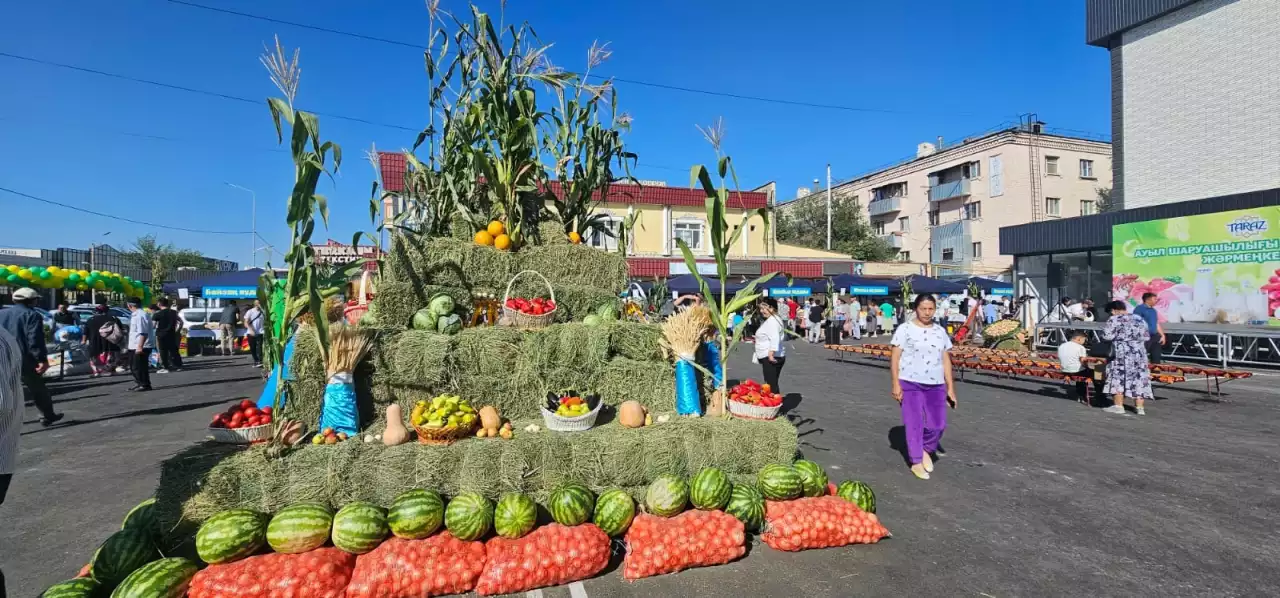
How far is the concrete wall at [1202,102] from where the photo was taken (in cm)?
1777

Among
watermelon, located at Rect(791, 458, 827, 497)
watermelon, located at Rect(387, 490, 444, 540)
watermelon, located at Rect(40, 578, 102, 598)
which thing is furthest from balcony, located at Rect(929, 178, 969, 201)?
watermelon, located at Rect(40, 578, 102, 598)

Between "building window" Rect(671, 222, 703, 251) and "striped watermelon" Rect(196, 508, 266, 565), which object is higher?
"building window" Rect(671, 222, 703, 251)

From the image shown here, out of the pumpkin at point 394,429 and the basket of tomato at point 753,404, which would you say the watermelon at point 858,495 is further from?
the pumpkin at point 394,429

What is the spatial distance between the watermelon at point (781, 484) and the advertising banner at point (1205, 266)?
15750 mm

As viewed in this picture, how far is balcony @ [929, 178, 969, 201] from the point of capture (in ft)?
135

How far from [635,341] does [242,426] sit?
3007 mm

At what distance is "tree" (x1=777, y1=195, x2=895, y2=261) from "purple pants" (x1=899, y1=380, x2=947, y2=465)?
4115cm

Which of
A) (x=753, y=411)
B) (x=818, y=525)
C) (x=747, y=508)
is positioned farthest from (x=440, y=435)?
(x=818, y=525)

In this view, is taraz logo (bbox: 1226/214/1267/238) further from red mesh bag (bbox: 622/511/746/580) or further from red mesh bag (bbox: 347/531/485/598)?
red mesh bag (bbox: 347/531/485/598)

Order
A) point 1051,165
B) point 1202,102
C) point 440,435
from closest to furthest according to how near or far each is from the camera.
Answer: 1. point 440,435
2. point 1202,102
3. point 1051,165

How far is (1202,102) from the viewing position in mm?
19312

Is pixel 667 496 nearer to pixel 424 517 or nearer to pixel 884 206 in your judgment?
pixel 424 517

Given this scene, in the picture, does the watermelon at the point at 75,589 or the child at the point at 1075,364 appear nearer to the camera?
the watermelon at the point at 75,589

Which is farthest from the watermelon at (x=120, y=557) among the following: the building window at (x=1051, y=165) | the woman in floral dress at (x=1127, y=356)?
the building window at (x=1051, y=165)
